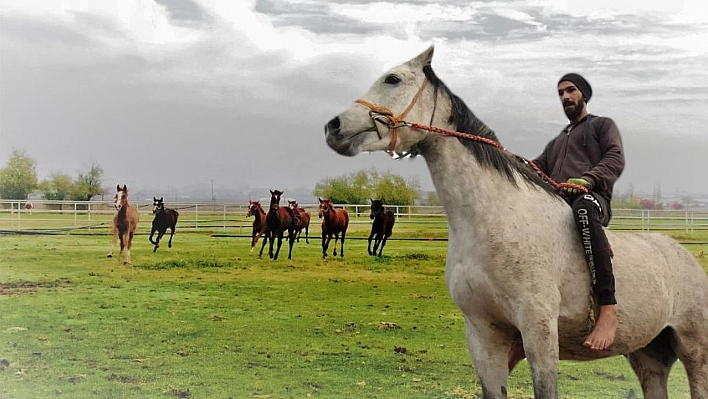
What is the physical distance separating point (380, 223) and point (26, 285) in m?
4.01

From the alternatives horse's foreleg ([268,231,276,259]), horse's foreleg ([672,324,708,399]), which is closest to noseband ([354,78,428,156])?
horse's foreleg ([672,324,708,399])

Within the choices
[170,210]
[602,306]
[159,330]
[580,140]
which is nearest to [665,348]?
[602,306]

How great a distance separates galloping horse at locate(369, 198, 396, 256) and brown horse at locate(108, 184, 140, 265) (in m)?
2.79

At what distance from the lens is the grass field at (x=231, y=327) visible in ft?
15.9

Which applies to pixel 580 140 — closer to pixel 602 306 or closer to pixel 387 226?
pixel 602 306

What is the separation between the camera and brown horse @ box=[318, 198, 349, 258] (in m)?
7.27

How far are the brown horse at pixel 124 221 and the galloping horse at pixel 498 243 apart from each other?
5.22 metres

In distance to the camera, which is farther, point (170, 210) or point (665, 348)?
point (170, 210)

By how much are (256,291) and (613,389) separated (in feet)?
11.6

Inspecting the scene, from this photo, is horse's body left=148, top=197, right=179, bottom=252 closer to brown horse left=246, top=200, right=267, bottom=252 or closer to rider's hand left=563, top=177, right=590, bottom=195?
brown horse left=246, top=200, right=267, bottom=252

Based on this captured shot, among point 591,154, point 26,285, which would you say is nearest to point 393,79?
point 591,154

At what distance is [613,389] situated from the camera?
4.96 m

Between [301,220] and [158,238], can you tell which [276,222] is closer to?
[301,220]

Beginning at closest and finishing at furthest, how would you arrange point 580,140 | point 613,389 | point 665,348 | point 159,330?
point 580,140 → point 665,348 → point 613,389 → point 159,330
